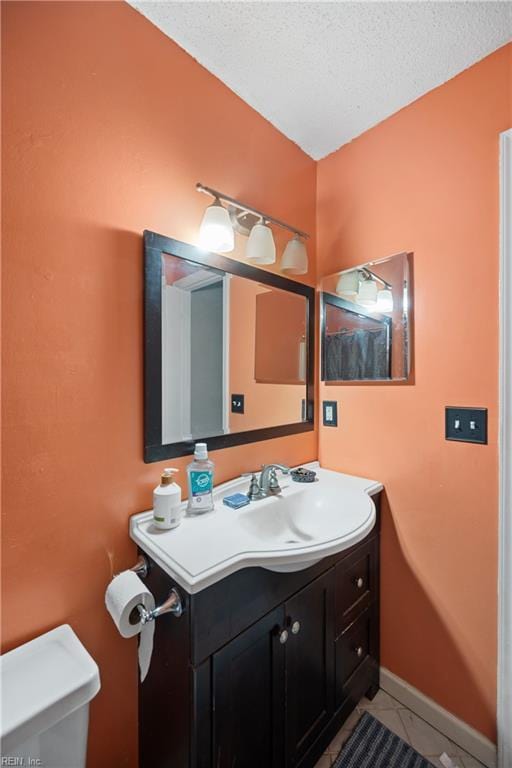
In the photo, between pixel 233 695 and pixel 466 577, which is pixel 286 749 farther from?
pixel 466 577

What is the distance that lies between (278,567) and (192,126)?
141 centimetres

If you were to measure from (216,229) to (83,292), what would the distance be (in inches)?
18.3

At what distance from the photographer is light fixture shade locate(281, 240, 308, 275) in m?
1.36

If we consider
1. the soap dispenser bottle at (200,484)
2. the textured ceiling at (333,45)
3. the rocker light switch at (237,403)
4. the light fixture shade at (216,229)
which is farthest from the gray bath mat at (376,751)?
the textured ceiling at (333,45)

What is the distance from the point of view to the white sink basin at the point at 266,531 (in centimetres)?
76

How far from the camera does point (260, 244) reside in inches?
47.5

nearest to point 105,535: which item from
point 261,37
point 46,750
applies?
point 46,750

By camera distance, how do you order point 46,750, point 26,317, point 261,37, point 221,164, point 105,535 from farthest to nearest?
point 221,164, point 261,37, point 105,535, point 26,317, point 46,750

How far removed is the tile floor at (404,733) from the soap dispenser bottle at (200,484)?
0.95m

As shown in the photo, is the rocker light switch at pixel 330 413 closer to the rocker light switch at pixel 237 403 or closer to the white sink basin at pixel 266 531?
the white sink basin at pixel 266 531

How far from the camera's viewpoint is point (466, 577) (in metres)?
1.12

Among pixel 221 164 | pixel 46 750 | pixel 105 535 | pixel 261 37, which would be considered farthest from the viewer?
pixel 221 164

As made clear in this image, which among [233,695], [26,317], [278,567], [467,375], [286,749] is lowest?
[286,749]

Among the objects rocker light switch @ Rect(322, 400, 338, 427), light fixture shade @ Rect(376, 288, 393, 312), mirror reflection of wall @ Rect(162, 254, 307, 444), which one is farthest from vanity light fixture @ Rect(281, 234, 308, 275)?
rocker light switch @ Rect(322, 400, 338, 427)
